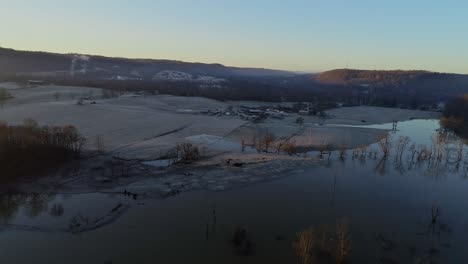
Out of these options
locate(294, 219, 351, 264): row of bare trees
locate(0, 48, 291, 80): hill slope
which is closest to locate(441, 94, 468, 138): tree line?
locate(294, 219, 351, 264): row of bare trees

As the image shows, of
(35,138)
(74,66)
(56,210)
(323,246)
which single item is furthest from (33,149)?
(74,66)

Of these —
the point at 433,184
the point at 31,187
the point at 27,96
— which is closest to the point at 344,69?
the point at 27,96

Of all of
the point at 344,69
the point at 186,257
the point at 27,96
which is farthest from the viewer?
the point at 344,69

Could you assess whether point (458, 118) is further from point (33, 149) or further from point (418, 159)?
point (33, 149)

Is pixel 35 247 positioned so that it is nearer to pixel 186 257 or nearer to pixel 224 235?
pixel 186 257

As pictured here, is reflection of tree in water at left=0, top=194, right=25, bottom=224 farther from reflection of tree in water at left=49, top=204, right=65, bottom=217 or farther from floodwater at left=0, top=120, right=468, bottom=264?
reflection of tree in water at left=49, top=204, right=65, bottom=217

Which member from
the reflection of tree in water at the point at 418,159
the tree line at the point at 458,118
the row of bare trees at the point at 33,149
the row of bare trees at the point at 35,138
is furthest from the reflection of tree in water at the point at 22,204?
the tree line at the point at 458,118

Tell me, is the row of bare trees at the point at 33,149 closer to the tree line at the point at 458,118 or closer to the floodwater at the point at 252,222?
the floodwater at the point at 252,222
